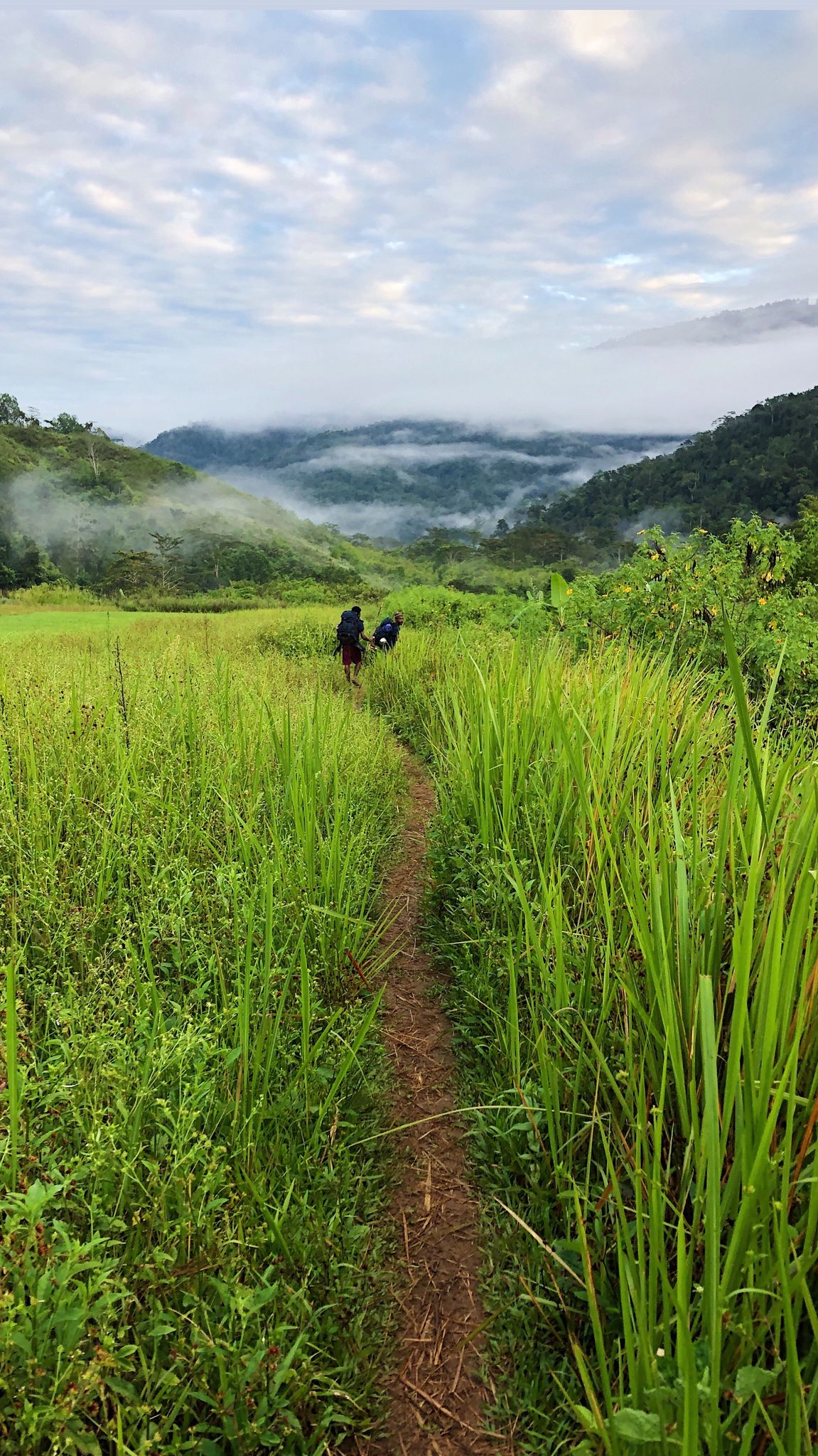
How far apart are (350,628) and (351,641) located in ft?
0.66

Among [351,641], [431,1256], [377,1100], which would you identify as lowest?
[431,1256]

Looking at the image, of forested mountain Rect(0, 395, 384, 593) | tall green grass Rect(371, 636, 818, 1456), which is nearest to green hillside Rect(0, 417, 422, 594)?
forested mountain Rect(0, 395, 384, 593)

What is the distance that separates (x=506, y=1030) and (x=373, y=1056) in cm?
57

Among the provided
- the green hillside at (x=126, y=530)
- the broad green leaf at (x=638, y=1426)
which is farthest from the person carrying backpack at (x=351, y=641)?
the green hillside at (x=126, y=530)

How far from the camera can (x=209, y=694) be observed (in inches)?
206

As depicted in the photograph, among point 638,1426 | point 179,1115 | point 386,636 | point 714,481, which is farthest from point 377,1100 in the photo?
point 714,481

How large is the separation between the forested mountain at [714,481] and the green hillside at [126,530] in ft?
88.2

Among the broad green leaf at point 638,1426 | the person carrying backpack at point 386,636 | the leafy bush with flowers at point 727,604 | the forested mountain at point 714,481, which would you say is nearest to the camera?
the broad green leaf at point 638,1426

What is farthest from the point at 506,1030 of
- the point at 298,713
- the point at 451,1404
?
the point at 298,713

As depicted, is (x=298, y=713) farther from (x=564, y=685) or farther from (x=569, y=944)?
(x=569, y=944)

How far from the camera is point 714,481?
73.2 meters

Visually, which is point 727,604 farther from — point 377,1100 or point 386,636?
point 386,636

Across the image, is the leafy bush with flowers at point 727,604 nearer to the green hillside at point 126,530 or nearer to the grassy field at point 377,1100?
the grassy field at point 377,1100

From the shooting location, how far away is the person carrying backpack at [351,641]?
1066cm
